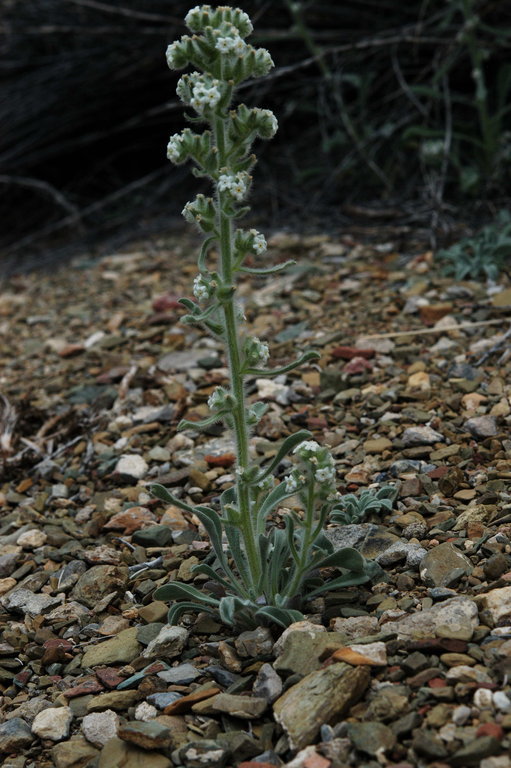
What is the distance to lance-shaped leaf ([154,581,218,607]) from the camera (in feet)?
7.45

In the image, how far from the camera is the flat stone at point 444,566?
88.7 inches

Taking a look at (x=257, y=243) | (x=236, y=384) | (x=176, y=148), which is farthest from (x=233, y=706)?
(x=176, y=148)

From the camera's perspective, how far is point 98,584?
259cm

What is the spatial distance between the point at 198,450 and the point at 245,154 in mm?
1390

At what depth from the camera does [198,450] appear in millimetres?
3316

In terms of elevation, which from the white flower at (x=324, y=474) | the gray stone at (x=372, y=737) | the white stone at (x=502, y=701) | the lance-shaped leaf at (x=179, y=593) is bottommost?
the gray stone at (x=372, y=737)

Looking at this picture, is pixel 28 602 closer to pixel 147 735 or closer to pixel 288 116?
pixel 147 735

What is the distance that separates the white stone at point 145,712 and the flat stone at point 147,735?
0.32 feet

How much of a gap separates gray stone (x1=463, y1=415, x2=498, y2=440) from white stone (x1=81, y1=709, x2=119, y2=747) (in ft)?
5.11

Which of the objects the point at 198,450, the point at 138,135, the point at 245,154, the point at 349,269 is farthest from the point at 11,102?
the point at 245,154

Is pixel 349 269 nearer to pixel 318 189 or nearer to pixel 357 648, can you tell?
pixel 318 189

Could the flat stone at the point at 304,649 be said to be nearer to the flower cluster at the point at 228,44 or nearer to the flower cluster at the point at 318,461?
the flower cluster at the point at 318,461

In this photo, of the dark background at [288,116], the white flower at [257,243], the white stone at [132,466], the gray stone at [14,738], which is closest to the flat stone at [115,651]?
the gray stone at [14,738]

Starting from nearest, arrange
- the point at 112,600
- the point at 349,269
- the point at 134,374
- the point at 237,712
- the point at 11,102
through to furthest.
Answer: the point at 237,712 < the point at 112,600 < the point at 134,374 < the point at 349,269 < the point at 11,102
